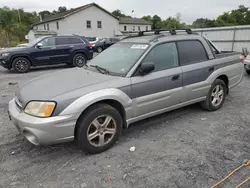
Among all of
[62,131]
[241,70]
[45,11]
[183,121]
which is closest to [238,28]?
[241,70]

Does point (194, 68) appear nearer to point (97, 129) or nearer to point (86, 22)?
point (97, 129)

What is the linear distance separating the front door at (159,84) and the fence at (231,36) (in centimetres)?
1025

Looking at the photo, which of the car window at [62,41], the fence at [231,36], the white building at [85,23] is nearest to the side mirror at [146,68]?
the car window at [62,41]

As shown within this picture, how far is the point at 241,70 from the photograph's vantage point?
4871mm

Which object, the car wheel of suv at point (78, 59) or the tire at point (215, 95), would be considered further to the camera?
the car wheel of suv at point (78, 59)

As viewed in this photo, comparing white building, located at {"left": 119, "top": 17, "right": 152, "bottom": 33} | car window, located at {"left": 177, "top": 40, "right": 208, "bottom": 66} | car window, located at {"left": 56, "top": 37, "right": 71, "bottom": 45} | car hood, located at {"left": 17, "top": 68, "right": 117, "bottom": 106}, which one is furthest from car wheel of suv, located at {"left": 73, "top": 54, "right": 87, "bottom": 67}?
white building, located at {"left": 119, "top": 17, "right": 152, "bottom": 33}

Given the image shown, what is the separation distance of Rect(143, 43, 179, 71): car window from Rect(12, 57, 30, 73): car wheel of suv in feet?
26.3

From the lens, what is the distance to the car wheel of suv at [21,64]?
31.1ft

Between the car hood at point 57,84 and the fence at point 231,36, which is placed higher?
the fence at point 231,36

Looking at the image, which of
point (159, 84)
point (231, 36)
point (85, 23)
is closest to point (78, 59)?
point (159, 84)

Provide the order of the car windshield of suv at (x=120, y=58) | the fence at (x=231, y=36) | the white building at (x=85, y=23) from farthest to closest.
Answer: the white building at (x=85, y=23) < the fence at (x=231, y=36) < the car windshield of suv at (x=120, y=58)

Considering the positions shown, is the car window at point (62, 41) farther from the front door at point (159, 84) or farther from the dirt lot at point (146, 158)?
the front door at point (159, 84)

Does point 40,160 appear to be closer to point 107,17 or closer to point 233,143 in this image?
point 233,143

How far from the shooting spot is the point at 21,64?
9.56 meters
